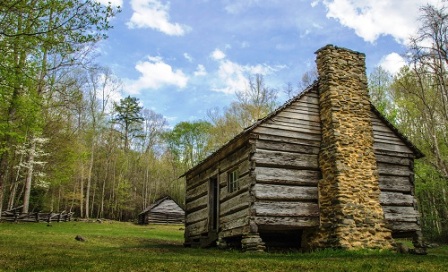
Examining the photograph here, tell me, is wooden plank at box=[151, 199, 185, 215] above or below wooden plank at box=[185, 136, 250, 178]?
below

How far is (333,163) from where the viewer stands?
1446 cm

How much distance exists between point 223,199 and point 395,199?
7.06m

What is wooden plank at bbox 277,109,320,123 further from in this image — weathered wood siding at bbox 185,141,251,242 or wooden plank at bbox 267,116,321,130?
weathered wood siding at bbox 185,141,251,242

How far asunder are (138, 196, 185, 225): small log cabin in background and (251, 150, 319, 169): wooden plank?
32.8 meters

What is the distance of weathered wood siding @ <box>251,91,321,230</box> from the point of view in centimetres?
1437

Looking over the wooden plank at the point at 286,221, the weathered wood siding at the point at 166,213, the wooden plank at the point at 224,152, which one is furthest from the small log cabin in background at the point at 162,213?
the wooden plank at the point at 286,221

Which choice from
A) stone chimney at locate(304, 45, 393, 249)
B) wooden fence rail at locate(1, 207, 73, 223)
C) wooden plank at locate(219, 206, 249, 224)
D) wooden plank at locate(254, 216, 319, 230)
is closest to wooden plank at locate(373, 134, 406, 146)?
stone chimney at locate(304, 45, 393, 249)

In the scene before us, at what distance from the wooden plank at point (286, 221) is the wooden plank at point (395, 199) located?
3363mm

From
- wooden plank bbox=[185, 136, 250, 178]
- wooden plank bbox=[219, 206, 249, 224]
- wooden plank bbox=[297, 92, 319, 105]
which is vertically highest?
wooden plank bbox=[297, 92, 319, 105]

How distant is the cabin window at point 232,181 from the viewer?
16.5 m

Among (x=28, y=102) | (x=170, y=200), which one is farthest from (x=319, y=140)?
(x=170, y=200)

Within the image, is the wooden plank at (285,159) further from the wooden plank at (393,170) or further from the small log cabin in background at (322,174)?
the wooden plank at (393,170)

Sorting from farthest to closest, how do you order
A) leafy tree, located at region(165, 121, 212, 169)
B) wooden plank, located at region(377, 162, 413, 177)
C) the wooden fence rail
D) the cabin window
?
leafy tree, located at region(165, 121, 212, 169), the wooden fence rail, wooden plank, located at region(377, 162, 413, 177), the cabin window

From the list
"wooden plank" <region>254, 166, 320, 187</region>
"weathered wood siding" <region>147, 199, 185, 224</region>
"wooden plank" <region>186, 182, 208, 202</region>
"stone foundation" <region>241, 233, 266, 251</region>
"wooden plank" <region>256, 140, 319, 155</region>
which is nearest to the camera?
"stone foundation" <region>241, 233, 266, 251</region>
